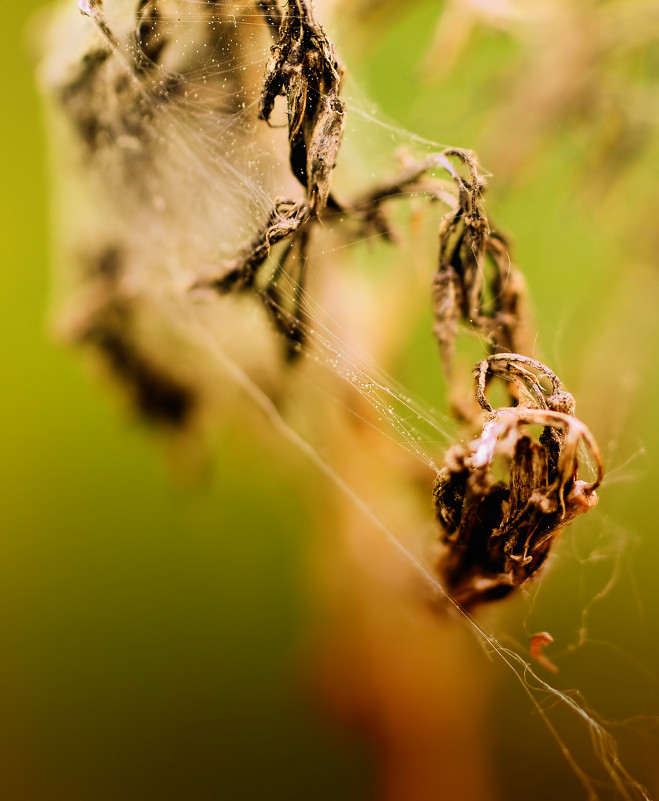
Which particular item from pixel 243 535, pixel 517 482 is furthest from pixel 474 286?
pixel 243 535

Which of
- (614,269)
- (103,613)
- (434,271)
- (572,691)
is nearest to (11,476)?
(103,613)

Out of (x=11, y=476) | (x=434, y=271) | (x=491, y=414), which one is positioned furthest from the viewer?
(x=11, y=476)

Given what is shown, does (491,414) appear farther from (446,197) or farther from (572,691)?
(572,691)

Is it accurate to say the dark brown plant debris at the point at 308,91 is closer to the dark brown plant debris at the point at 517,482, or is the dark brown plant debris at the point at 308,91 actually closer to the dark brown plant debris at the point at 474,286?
the dark brown plant debris at the point at 474,286

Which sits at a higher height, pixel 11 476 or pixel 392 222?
→ pixel 392 222

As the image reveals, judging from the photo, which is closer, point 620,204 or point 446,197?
point 446,197

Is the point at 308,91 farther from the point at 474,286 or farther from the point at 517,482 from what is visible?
the point at 517,482
